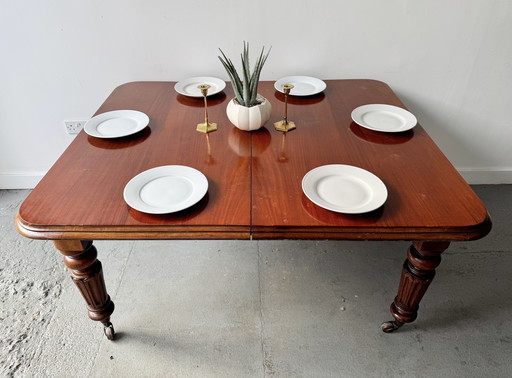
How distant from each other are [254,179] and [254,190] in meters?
0.06

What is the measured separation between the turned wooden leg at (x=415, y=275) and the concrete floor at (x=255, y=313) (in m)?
0.18

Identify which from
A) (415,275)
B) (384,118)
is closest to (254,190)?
(415,275)

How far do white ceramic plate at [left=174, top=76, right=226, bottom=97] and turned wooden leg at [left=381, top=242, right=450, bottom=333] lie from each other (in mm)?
1038

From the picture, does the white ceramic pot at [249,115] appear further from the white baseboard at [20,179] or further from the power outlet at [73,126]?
the white baseboard at [20,179]

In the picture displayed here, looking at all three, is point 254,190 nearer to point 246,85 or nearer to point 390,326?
point 246,85

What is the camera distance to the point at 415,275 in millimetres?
1147

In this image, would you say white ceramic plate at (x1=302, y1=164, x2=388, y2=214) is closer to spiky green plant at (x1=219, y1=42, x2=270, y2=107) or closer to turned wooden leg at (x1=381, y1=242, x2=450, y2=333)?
turned wooden leg at (x1=381, y1=242, x2=450, y2=333)

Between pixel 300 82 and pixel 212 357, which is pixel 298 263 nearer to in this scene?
pixel 212 357

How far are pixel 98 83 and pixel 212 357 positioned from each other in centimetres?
139

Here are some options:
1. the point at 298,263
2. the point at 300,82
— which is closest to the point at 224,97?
the point at 300,82

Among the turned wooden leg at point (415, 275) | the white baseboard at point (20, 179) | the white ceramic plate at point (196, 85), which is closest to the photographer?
the turned wooden leg at point (415, 275)

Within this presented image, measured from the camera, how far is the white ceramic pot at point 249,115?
1299mm

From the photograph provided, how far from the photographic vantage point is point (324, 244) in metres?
1.79

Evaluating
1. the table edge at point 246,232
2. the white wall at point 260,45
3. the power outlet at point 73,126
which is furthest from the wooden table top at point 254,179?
the power outlet at point 73,126
